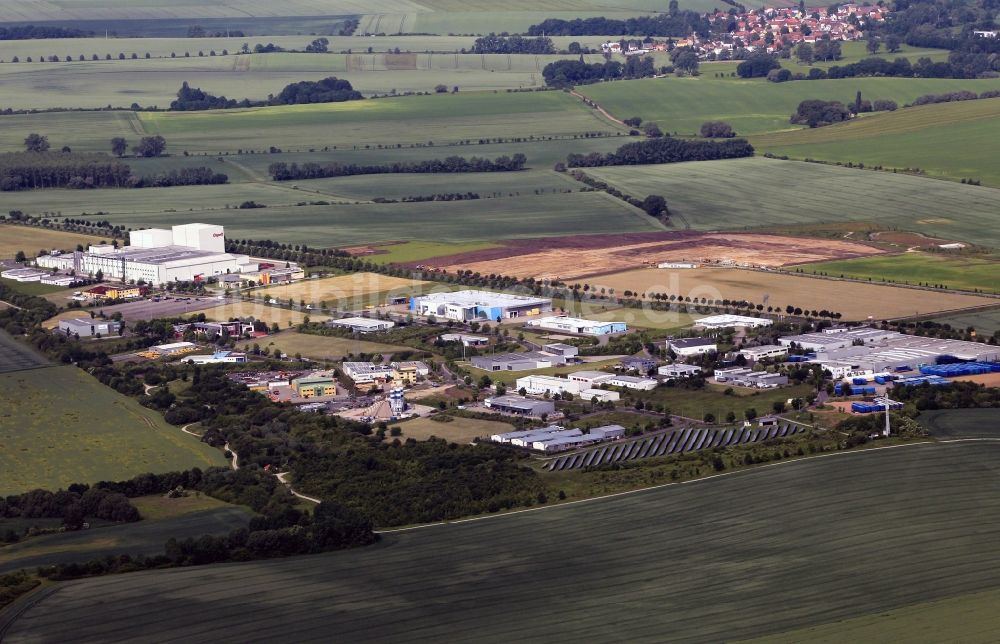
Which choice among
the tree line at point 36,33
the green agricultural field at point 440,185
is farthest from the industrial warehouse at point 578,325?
the tree line at point 36,33

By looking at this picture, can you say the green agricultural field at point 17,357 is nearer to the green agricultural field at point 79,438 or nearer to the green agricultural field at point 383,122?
the green agricultural field at point 79,438

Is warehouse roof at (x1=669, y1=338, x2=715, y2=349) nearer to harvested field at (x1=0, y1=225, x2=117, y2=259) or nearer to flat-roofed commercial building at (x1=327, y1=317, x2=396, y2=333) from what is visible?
flat-roofed commercial building at (x1=327, y1=317, x2=396, y2=333)

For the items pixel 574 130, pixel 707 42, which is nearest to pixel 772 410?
pixel 574 130

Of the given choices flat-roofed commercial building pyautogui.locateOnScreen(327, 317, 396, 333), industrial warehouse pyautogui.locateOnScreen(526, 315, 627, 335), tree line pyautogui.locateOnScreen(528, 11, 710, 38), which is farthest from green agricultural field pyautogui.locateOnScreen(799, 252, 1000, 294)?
tree line pyautogui.locateOnScreen(528, 11, 710, 38)

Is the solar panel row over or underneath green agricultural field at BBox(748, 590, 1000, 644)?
underneath

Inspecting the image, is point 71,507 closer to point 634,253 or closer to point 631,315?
point 631,315

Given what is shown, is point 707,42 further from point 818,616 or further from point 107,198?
point 818,616

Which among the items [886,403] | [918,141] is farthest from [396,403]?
[918,141]
